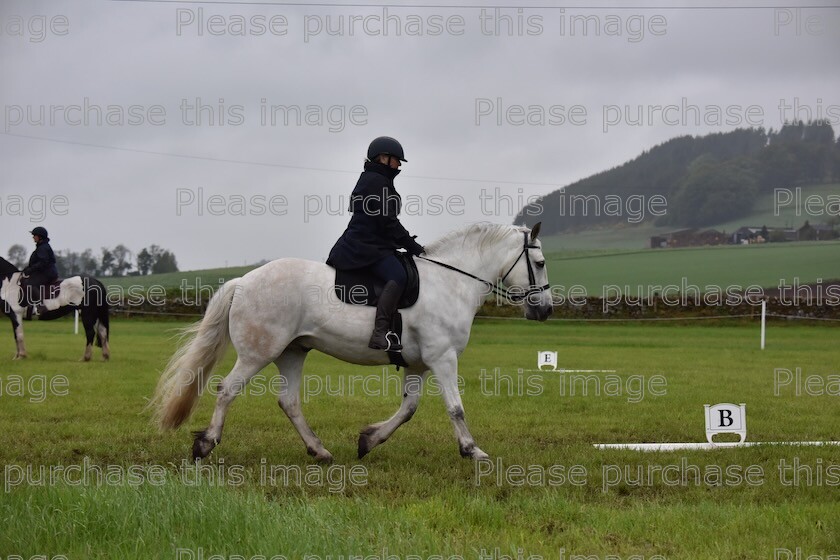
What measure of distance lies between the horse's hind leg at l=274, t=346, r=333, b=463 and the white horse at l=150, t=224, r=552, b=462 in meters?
0.01

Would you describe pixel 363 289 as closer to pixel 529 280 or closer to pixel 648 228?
pixel 529 280

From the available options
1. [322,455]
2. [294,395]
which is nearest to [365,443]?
[322,455]

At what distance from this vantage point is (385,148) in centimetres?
778

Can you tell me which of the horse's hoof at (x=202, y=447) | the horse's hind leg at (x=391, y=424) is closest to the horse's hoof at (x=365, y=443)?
the horse's hind leg at (x=391, y=424)

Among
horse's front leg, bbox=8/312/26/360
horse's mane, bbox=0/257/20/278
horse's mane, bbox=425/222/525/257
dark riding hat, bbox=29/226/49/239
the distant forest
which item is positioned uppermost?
the distant forest

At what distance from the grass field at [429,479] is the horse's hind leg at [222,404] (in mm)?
207

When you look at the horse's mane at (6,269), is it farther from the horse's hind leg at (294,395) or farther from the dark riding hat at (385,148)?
the dark riding hat at (385,148)

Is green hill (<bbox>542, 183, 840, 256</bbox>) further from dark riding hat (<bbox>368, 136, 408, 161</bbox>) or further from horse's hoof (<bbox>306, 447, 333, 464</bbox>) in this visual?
horse's hoof (<bbox>306, 447, 333, 464</bbox>)

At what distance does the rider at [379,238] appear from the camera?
7500 millimetres

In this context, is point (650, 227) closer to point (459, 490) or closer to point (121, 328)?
point (121, 328)

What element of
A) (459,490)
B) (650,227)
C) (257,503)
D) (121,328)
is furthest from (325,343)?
(650,227)

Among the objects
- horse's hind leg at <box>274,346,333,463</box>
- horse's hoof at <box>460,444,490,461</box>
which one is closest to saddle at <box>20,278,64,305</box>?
horse's hind leg at <box>274,346,333,463</box>

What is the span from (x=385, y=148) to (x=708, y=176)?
8278 centimetres

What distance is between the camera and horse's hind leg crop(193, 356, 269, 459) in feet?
24.2
